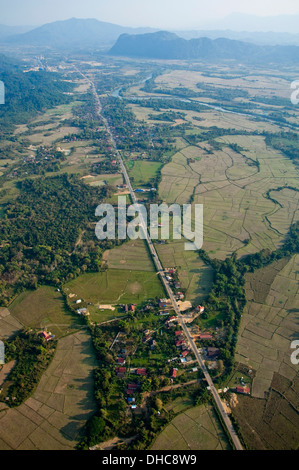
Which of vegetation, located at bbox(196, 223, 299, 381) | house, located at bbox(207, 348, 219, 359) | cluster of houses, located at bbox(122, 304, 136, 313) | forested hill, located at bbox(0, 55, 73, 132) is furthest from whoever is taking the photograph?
forested hill, located at bbox(0, 55, 73, 132)

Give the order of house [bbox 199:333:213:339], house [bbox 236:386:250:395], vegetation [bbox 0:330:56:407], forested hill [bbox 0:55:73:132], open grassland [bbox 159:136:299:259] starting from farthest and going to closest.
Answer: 1. forested hill [bbox 0:55:73:132]
2. open grassland [bbox 159:136:299:259]
3. house [bbox 199:333:213:339]
4. house [bbox 236:386:250:395]
5. vegetation [bbox 0:330:56:407]

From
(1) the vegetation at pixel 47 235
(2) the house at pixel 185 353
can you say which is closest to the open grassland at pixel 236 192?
(1) the vegetation at pixel 47 235

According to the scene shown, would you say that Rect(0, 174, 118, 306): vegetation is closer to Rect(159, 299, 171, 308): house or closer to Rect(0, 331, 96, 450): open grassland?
Rect(159, 299, 171, 308): house

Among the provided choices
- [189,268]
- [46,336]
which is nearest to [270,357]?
[189,268]

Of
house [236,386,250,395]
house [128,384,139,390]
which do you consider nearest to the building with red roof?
house [236,386,250,395]

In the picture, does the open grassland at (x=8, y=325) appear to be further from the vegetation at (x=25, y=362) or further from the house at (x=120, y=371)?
the house at (x=120, y=371)

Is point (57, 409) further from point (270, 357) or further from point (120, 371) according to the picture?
point (270, 357)
